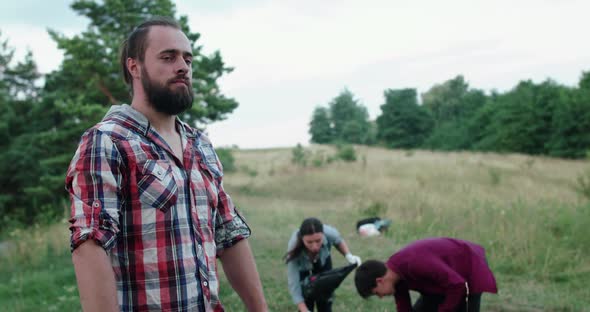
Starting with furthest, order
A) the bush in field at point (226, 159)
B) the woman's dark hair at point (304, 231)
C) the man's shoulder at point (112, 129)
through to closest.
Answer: the bush in field at point (226, 159)
the woman's dark hair at point (304, 231)
the man's shoulder at point (112, 129)

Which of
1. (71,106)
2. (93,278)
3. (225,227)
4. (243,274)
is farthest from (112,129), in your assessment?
(71,106)

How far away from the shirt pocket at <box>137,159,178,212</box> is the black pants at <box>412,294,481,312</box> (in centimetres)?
318

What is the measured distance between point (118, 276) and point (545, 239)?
26.2 feet

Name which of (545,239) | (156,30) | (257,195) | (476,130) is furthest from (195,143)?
(476,130)

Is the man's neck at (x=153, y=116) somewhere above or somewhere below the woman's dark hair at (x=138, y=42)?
below

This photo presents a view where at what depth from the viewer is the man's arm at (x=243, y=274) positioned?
6.34 feet

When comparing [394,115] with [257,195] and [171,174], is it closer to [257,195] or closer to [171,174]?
[257,195]

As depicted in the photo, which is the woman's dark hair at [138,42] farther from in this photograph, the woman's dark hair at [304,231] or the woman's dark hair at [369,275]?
the woman's dark hair at [304,231]

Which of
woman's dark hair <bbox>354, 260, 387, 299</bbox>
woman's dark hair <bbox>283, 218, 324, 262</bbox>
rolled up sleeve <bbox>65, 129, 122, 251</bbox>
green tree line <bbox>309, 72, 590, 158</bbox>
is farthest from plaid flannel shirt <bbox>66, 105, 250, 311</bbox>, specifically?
green tree line <bbox>309, 72, 590, 158</bbox>

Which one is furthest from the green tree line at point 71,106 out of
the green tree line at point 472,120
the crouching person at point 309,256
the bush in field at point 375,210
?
the green tree line at point 472,120

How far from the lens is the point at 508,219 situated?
8.90 metres

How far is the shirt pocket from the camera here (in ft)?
5.10

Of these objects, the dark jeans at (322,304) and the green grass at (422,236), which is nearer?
the dark jeans at (322,304)

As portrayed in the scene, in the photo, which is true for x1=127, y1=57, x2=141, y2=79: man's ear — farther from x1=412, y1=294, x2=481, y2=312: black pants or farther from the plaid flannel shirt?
x1=412, y1=294, x2=481, y2=312: black pants
